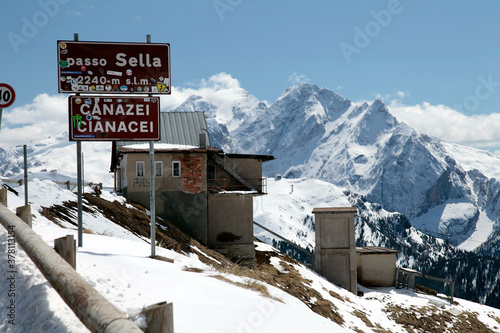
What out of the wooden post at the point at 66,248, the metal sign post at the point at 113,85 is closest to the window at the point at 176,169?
the metal sign post at the point at 113,85

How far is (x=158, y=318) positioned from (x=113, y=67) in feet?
33.2

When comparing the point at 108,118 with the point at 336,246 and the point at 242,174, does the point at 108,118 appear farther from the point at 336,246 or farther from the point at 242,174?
the point at 336,246

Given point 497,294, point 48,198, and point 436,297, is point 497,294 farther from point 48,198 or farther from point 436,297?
point 48,198

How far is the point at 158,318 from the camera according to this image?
12.0 ft

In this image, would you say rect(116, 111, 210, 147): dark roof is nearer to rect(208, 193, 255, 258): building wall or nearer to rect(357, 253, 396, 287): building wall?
rect(208, 193, 255, 258): building wall

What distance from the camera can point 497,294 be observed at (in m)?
172

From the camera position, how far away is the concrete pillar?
32750 mm

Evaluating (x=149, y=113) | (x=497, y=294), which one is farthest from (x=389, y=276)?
(x=497, y=294)

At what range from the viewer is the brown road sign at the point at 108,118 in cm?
1240

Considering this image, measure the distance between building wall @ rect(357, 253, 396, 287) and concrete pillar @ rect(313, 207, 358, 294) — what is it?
3.35 metres

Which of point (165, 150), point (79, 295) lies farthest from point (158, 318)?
point (165, 150)

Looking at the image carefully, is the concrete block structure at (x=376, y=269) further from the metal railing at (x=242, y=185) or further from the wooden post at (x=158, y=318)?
the wooden post at (x=158, y=318)

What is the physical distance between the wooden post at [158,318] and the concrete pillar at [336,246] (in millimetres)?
29855

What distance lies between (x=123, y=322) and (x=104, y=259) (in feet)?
19.7
